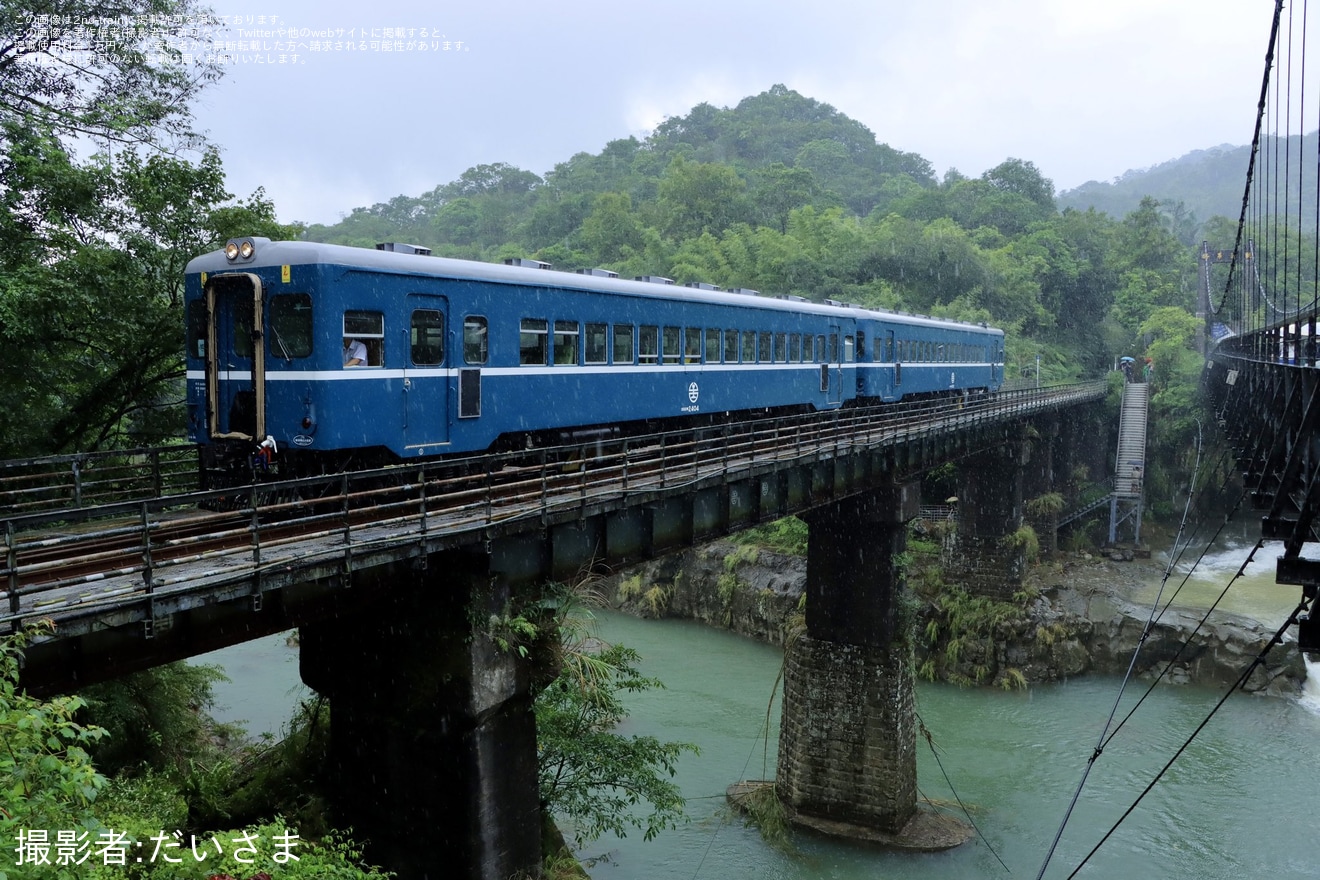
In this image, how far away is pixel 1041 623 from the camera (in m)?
33.3

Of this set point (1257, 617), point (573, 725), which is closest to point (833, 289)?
point (1257, 617)

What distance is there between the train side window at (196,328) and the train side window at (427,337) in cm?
238

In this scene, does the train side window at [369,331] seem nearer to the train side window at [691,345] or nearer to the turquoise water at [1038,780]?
the train side window at [691,345]

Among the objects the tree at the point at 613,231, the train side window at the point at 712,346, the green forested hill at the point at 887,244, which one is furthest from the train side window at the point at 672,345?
the tree at the point at 613,231

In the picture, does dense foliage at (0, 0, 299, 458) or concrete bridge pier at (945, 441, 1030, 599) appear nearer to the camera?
dense foliage at (0, 0, 299, 458)

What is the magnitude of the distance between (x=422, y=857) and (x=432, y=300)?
6.33 meters

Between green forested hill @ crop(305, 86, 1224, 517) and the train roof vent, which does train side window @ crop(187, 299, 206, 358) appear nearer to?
the train roof vent

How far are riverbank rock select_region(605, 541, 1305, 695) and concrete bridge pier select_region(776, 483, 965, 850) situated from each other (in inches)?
334

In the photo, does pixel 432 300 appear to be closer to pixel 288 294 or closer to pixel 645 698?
pixel 288 294

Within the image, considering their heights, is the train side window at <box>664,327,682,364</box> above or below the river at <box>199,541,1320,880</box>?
above

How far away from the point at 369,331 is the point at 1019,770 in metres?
21.3

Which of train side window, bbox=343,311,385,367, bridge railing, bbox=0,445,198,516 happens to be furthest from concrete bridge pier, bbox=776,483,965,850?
train side window, bbox=343,311,385,367

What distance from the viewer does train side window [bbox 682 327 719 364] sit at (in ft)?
60.0

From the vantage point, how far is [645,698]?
29.6 m
